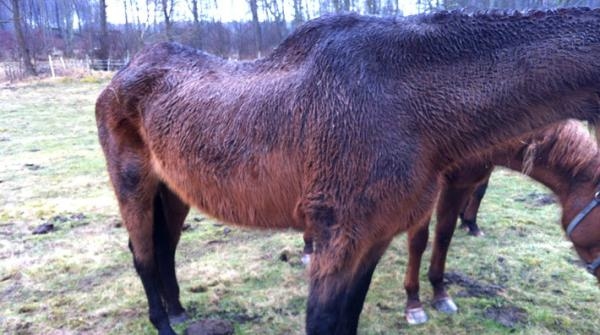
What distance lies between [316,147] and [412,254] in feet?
5.66

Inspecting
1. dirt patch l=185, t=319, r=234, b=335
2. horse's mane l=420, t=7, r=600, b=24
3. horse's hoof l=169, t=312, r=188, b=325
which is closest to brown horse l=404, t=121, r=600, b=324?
horse's mane l=420, t=7, r=600, b=24

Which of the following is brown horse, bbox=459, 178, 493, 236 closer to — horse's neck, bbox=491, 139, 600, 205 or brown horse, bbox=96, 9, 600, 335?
horse's neck, bbox=491, 139, 600, 205

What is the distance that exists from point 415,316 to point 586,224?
53.2 inches

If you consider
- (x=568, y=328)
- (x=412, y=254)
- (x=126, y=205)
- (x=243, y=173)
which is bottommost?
(x=568, y=328)

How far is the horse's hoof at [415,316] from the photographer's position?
3.51 metres

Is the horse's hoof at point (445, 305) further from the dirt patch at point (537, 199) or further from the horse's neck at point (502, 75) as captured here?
the dirt patch at point (537, 199)

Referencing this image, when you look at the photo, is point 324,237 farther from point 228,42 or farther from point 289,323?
point 228,42

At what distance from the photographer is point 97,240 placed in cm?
501

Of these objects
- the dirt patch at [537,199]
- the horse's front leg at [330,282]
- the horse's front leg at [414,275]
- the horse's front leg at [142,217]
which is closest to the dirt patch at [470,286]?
Result: the horse's front leg at [414,275]

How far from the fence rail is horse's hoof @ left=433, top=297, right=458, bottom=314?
2317cm

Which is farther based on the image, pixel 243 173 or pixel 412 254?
pixel 412 254

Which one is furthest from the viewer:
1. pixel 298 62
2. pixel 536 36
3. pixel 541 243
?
pixel 541 243

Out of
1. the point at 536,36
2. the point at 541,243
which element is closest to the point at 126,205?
the point at 536,36

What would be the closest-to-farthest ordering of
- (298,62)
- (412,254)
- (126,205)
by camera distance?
(298,62) < (126,205) < (412,254)
